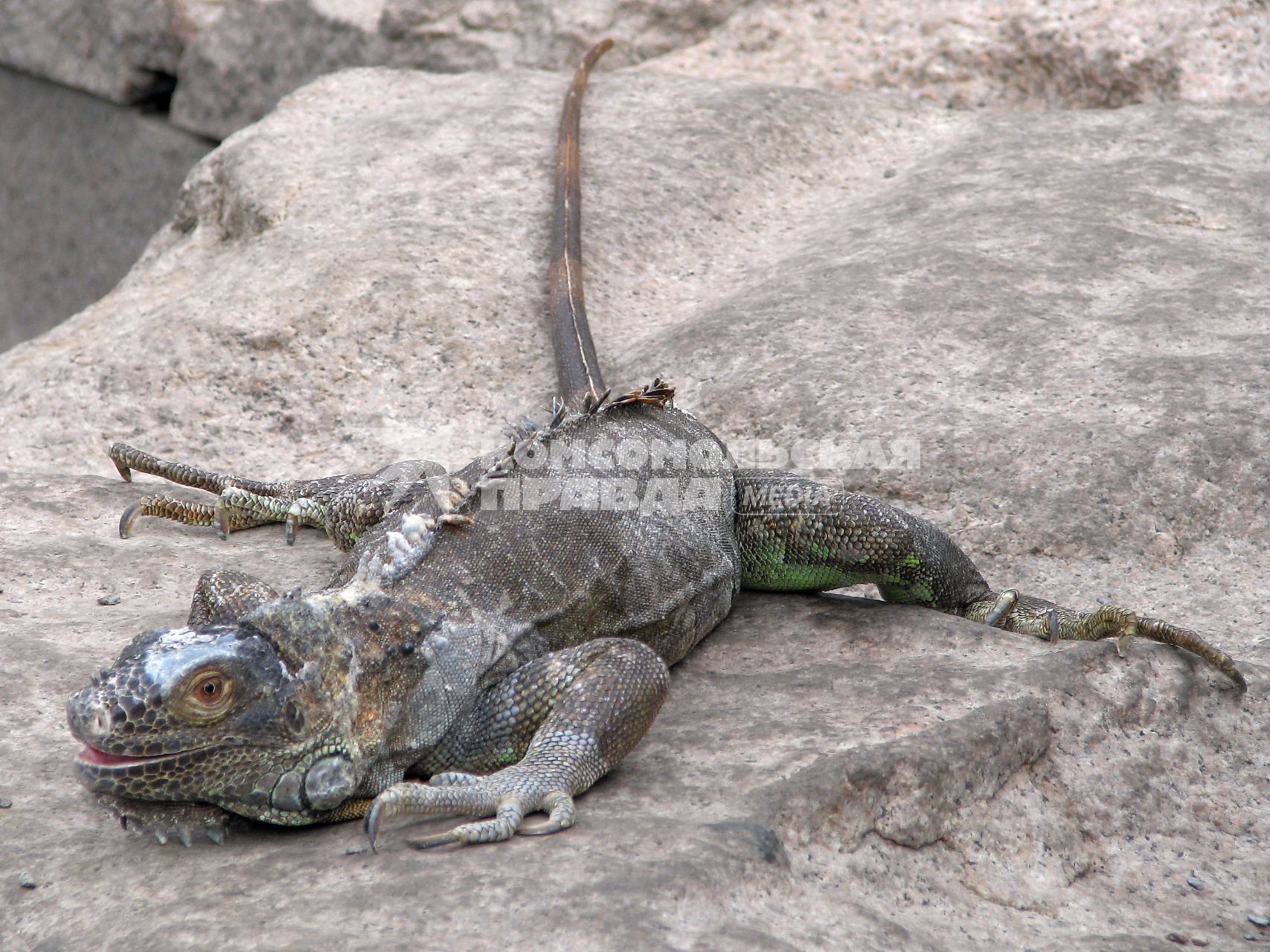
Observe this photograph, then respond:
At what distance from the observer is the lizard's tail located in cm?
525

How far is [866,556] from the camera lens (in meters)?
4.14

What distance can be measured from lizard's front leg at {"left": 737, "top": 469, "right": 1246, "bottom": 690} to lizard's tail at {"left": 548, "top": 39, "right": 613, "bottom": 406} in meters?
0.72

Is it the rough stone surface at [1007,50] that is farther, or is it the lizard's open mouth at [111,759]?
the rough stone surface at [1007,50]

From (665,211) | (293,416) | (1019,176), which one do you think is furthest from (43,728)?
(1019,176)

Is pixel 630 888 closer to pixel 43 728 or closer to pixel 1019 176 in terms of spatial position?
pixel 43 728

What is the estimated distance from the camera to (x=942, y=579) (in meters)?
4.16

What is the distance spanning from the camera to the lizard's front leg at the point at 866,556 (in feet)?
13.5

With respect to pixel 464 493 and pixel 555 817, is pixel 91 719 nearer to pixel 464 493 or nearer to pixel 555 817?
pixel 555 817

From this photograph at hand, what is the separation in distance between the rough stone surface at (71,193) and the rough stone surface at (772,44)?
2.75 feet

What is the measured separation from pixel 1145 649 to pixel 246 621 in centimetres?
250

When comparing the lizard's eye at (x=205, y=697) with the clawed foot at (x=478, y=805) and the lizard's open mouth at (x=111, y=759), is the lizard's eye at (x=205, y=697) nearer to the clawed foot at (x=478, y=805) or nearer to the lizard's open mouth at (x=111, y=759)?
the lizard's open mouth at (x=111, y=759)

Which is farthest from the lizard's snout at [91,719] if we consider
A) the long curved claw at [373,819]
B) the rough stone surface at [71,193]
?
the rough stone surface at [71,193]

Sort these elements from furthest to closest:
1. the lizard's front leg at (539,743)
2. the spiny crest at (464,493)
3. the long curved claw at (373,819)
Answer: the spiny crest at (464,493), the lizard's front leg at (539,743), the long curved claw at (373,819)

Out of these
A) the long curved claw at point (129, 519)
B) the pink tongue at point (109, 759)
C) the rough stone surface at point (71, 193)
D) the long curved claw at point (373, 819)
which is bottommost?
the rough stone surface at point (71, 193)
